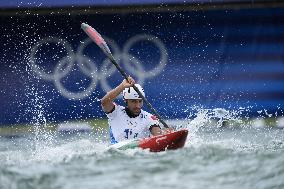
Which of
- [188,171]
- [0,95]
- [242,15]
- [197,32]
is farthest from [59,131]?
[188,171]

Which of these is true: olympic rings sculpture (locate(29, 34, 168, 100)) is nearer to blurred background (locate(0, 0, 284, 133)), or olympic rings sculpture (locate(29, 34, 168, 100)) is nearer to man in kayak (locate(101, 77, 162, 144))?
blurred background (locate(0, 0, 284, 133))

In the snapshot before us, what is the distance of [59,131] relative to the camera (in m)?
12.5

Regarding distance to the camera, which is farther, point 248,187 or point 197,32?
point 197,32

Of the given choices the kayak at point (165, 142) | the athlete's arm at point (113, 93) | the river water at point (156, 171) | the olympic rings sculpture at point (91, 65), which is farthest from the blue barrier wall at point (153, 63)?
the river water at point (156, 171)

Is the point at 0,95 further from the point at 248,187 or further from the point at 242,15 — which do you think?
the point at 248,187

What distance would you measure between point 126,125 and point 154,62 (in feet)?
14.2

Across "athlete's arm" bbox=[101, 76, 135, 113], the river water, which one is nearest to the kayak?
the river water

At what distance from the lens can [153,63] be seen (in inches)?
504

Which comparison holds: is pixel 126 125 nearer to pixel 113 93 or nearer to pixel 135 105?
pixel 135 105

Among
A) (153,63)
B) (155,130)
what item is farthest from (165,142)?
(153,63)

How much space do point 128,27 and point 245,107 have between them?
2.65 m

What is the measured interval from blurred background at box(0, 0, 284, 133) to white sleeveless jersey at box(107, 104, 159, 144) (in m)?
3.98

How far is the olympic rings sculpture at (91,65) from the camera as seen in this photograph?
12656 millimetres

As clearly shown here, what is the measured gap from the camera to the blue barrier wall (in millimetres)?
12625
